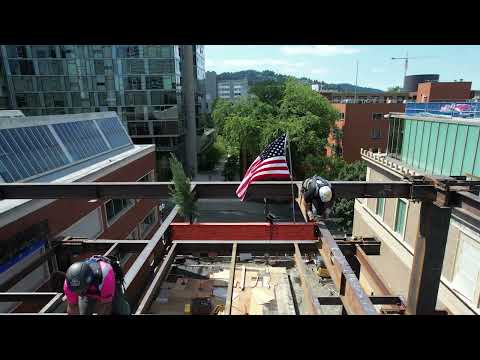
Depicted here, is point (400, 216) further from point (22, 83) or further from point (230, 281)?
point (22, 83)

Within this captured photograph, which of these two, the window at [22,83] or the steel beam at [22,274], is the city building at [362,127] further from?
the window at [22,83]

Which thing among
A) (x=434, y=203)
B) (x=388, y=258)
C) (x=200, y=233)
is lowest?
(x=388, y=258)

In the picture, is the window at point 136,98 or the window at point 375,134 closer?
the window at point 136,98

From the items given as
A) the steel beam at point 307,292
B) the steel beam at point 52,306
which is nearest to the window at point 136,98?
the steel beam at point 52,306

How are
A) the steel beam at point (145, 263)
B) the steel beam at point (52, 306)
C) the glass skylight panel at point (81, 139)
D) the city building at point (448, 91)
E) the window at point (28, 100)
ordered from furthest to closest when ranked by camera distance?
the city building at point (448, 91) < the window at point (28, 100) < the glass skylight panel at point (81, 139) < the steel beam at point (52, 306) < the steel beam at point (145, 263)

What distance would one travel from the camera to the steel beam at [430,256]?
20.4ft

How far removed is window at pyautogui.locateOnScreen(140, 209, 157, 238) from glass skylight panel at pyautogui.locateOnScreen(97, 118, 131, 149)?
6.24 metres

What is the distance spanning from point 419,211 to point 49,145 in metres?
19.1

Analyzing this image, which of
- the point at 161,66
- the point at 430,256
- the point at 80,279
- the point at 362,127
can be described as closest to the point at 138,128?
the point at 161,66
